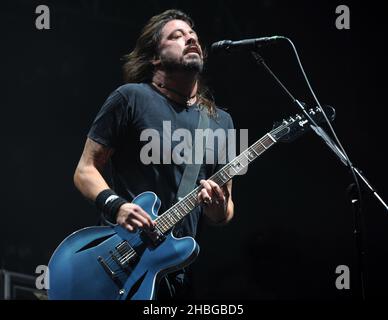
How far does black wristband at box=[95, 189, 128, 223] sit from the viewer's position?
110 inches

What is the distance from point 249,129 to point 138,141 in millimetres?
2455

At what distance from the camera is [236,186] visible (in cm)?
546

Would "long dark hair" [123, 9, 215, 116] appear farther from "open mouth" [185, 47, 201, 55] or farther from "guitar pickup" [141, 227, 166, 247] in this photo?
"guitar pickup" [141, 227, 166, 247]

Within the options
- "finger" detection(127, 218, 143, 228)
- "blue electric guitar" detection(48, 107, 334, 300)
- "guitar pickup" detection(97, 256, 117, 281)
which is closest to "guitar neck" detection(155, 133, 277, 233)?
"blue electric guitar" detection(48, 107, 334, 300)

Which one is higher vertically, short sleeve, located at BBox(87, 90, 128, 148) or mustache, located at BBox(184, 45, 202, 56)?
mustache, located at BBox(184, 45, 202, 56)

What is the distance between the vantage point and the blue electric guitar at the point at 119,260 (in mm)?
2754

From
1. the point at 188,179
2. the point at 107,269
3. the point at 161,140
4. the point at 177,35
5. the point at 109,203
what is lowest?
the point at 107,269

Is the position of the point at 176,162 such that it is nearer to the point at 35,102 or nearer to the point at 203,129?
the point at 203,129

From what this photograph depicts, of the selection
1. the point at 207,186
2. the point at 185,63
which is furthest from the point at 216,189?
the point at 185,63

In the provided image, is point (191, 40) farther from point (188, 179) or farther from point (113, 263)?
point (113, 263)

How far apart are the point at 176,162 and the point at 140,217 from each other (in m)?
0.41

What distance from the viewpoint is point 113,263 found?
2.78 metres

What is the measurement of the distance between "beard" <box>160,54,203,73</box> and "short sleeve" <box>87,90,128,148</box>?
36 cm
